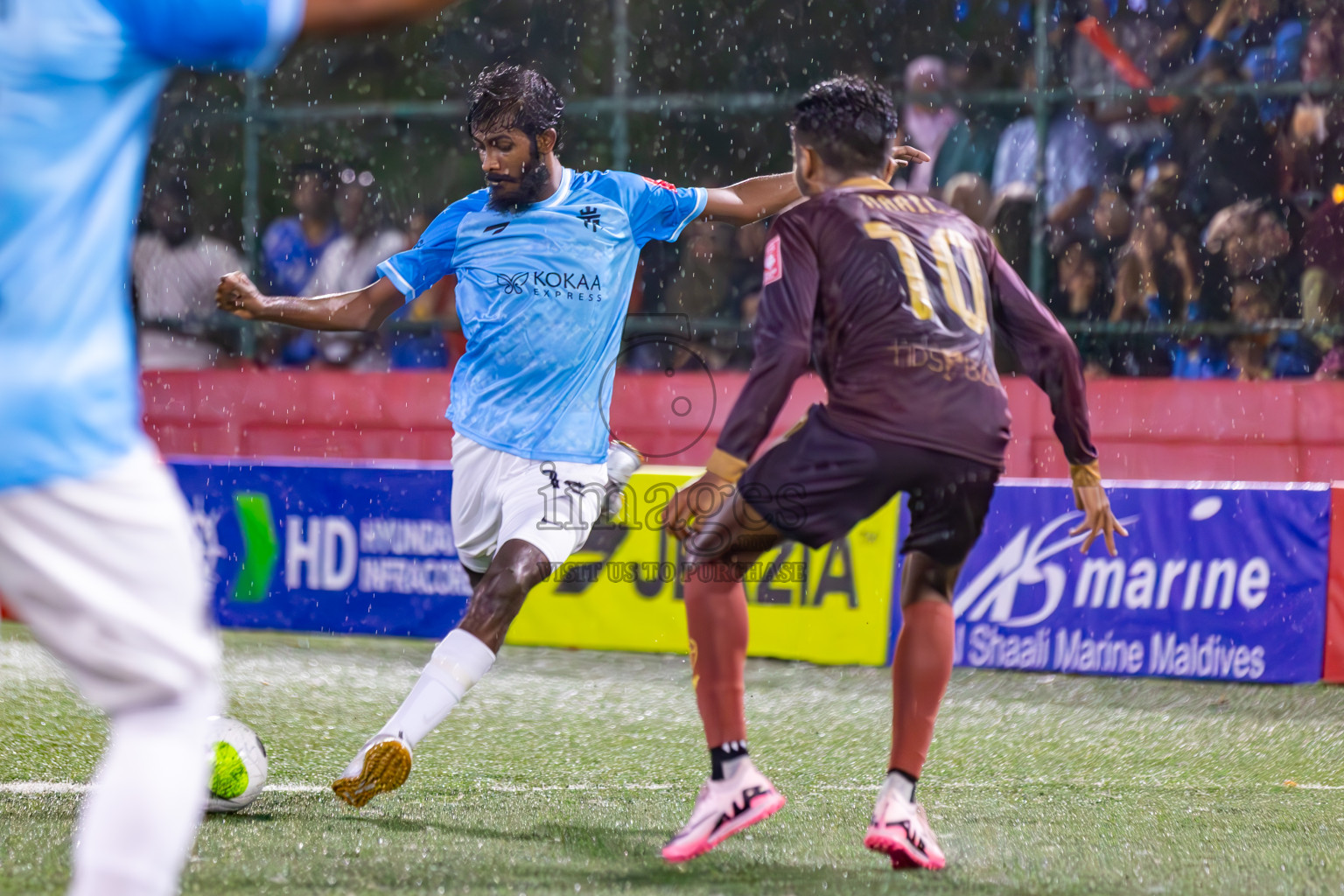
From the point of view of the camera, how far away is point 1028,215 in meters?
9.69

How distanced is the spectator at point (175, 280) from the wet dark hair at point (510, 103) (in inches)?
281

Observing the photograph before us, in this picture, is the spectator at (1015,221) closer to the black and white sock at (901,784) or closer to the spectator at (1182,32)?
the spectator at (1182,32)

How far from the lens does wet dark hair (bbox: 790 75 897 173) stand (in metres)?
3.45

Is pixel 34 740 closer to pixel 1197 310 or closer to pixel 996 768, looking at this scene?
pixel 996 768

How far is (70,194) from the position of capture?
2.07 metres

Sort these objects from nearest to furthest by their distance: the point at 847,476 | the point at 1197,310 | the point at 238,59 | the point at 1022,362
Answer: the point at 238,59 < the point at 847,476 < the point at 1022,362 < the point at 1197,310

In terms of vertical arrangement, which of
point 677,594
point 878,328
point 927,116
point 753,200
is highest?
point 927,116

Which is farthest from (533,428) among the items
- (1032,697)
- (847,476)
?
(1032,697)

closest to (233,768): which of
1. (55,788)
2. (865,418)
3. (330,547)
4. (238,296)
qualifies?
(55,788)

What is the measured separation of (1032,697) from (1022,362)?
311 centimetres

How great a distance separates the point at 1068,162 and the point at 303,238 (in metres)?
5.30

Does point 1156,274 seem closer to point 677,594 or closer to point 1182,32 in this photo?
point 1182,32

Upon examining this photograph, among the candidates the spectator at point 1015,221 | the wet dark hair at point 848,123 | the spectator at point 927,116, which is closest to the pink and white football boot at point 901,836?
the wet dark hair at point 848,123

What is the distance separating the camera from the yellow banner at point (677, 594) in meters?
7.19
